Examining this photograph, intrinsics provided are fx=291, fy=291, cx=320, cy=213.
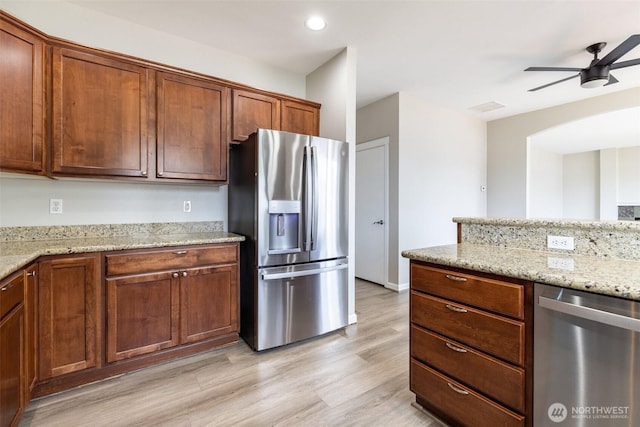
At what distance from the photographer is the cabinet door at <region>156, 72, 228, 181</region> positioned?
2385 mm

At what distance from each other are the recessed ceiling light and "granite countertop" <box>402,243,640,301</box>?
2105mm

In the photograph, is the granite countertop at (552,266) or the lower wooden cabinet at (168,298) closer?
the granite countertop at (552,266)

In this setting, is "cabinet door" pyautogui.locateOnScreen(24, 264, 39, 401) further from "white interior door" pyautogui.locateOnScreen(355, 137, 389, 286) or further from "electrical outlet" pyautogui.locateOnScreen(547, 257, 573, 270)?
"white interior door" pyautogui.locateOnScreen(355, 137, 389, 286)

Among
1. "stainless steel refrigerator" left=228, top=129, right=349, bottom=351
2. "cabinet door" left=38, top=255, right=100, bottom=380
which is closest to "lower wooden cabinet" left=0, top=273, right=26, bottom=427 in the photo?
"cabinet door" left=38, top=255, right=100, bottom=380

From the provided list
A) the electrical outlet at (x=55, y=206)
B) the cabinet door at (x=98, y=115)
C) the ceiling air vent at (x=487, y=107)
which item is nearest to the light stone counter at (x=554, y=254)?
the cabinet door at (x=98, y=115)

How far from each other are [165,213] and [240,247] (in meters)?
0.82

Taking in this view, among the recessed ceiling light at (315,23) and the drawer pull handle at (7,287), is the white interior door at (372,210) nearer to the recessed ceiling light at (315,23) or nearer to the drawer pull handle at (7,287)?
the recessed ceiling light at (315,23)

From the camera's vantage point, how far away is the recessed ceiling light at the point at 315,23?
2481 mm

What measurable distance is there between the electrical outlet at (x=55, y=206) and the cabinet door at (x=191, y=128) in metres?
0.77

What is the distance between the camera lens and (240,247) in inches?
100

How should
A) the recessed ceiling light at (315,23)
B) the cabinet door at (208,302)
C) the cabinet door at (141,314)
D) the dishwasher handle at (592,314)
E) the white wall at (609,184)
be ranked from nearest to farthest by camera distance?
the dishwasher handle at (592,314) → the cabinet door at (141,314) → the cabinet door at (208,302) → the recessed ceiling light at (315,23) → the white wall at (609,184)

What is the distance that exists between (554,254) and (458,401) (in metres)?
0.93

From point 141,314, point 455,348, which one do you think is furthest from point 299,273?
point 455,348

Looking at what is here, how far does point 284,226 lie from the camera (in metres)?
2.45
